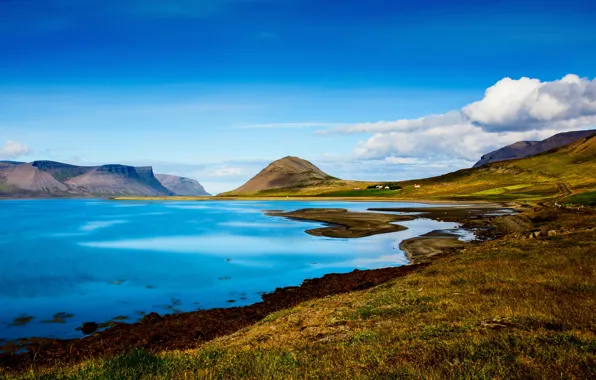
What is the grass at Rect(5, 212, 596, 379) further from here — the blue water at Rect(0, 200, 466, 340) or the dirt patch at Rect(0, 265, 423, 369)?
the blue water at Rect(0, 200, 466, 340)

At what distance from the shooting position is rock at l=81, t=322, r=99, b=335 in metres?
23.1

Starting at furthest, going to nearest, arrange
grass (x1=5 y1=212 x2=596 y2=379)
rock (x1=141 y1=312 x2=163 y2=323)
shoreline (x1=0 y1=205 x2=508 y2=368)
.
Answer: rock (x1=141 y1=312 x2=163 y2=323)
shoreline (x1=0 y1=205 x2=508 y2=368)
grass (x1=5 y1=212 x2=596 y2=379)

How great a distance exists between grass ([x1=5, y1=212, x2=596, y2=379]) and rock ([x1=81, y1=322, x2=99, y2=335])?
1045 centimetres

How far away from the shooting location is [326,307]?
2111 centimetres

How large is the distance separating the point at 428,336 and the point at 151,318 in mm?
18350

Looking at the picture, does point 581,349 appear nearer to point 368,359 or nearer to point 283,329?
point 368,359

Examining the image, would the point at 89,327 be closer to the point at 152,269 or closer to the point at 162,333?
the point at 162,333

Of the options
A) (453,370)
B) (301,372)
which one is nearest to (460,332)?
(453,370)

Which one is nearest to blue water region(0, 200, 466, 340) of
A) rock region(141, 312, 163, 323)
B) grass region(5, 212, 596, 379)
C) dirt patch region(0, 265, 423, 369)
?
rock region(141, 312, 163, 323)

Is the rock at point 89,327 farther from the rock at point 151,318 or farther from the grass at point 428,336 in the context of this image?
the grass at point 428,336

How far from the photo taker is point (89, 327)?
23469 millimetres

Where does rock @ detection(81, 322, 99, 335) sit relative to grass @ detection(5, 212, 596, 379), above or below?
below

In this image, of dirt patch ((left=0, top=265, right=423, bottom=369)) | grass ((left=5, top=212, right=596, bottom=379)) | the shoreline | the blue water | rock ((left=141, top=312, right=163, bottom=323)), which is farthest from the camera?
the blue water

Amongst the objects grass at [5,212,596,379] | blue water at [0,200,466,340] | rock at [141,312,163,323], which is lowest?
blue water at [0,200,466,340]
